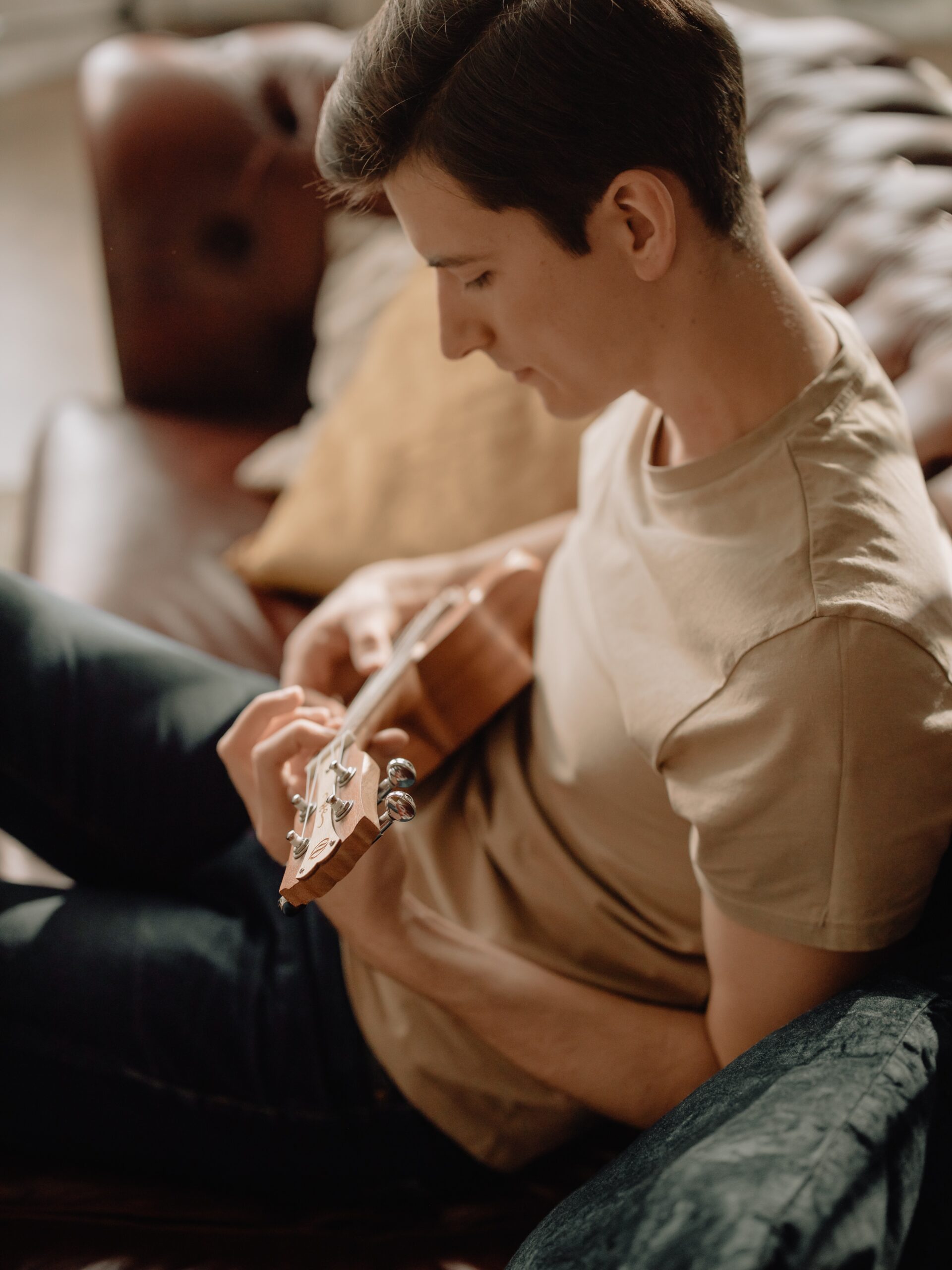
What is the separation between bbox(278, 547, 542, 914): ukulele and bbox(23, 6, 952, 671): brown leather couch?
1.08ft

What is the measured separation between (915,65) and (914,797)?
114 centimetres

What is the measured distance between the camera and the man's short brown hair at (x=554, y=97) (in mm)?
683

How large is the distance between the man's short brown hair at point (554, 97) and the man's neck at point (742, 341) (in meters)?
0.05

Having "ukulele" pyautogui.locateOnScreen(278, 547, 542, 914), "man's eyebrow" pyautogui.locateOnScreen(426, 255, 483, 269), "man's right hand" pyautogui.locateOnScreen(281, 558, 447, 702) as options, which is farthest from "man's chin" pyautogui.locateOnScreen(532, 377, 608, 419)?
"man's right hand" pyautogui.locateOnScreen(281, 558, 447, 702)

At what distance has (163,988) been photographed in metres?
0.91

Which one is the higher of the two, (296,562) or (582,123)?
(582,123)

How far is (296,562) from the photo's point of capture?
143 centimetres

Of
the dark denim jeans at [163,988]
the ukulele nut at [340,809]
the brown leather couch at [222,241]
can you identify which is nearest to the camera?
the ukulele nut at [340,809]

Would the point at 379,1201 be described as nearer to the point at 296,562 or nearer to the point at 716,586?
the point at 716,586

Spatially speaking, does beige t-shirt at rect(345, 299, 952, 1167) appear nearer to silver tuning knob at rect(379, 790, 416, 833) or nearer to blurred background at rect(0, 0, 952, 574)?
silver tuning knob at rect(379, 790, 416, 833)

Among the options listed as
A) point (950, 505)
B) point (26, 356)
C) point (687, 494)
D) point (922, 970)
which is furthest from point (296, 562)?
point (26, 356)

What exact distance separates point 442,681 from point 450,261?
1.27ft

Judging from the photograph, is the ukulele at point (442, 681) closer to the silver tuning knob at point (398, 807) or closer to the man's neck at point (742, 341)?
the silver tuning knob at point (398, 807)

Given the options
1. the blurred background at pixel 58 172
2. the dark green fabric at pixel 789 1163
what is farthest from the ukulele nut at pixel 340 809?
the blurred background at pixel 58 172
